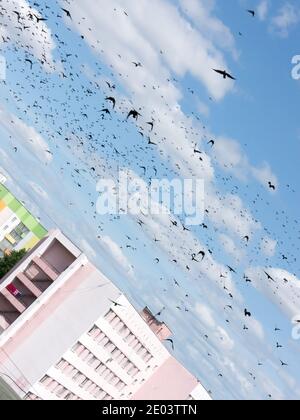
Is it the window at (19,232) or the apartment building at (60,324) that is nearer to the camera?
the apartment building at (60,324)

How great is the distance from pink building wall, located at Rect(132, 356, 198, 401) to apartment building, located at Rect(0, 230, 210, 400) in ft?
26.5

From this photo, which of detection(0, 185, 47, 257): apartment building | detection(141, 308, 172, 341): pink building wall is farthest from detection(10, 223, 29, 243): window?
detection(141, 308, 172, 341): pink building wall

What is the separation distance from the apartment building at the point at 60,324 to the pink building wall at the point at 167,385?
8.09 metres

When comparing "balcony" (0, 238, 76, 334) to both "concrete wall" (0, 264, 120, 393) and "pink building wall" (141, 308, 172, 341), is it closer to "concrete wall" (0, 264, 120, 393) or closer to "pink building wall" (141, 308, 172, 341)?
"concrete wall" (0, 264, 120, 393)

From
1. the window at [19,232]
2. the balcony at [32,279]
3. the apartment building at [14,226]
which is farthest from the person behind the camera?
the window at [19,232]

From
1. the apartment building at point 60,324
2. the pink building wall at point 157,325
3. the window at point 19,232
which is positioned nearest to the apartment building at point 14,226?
the window at point 19,232

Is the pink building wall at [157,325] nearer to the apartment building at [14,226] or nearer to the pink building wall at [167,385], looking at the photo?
the pink building wall at [167,385]

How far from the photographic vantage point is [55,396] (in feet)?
224

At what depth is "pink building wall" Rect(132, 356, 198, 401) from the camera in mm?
78750

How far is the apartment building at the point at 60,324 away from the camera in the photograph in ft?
207

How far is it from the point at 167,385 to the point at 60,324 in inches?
856
